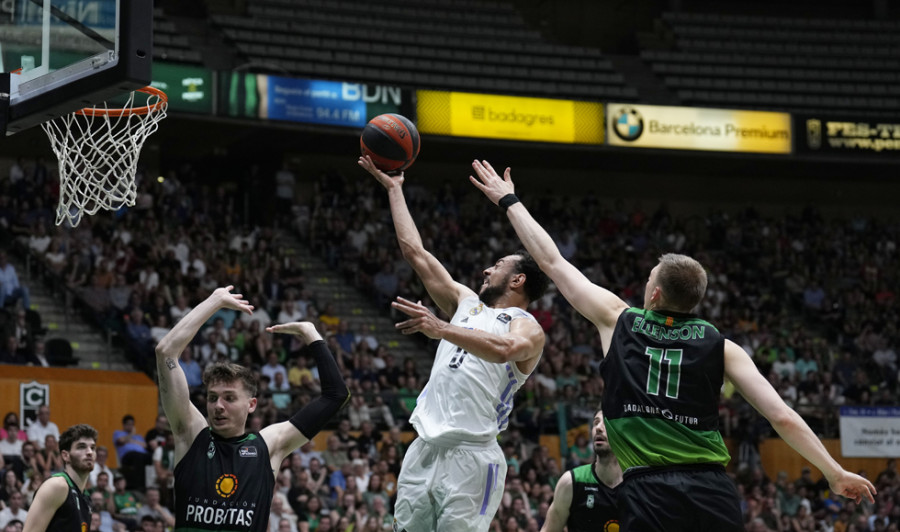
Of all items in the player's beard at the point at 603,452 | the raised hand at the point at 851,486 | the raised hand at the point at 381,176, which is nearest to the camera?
the raised hand at the point at 851,486

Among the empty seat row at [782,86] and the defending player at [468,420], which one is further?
the empty seat row at [782,86]

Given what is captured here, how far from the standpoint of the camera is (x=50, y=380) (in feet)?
47.6

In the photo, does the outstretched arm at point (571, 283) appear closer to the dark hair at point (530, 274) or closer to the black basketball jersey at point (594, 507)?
the dark hair at point (530, 274)

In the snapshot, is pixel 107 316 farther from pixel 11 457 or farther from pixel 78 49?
pixel 78 49

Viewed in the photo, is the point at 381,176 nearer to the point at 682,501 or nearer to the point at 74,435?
the point at 74,435

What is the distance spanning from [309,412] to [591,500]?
228 cm

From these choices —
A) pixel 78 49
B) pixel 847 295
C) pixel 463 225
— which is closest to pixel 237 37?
pixel 463 225

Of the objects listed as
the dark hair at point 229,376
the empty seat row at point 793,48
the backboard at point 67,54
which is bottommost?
the dark hair at point 229,376

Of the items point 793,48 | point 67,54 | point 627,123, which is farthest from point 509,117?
point 67,54

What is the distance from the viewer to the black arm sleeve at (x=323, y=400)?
18.0 feet

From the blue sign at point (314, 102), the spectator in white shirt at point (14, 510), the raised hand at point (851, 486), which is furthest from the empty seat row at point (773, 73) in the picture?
the raised hand at point (851, 486)

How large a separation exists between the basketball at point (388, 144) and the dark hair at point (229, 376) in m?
1.78

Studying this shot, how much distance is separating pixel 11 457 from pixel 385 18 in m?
13.8

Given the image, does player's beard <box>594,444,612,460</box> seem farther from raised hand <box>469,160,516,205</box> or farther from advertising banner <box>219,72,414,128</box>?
advertising banner <box>219,72,414,128</box>
